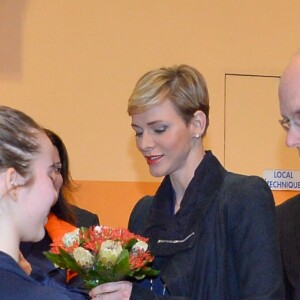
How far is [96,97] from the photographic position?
191 inches

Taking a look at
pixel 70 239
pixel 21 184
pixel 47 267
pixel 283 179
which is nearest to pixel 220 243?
pixel 70 239

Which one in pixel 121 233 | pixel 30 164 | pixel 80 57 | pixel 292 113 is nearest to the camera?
pixel 30 164

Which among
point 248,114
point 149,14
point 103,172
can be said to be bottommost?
point 103,172

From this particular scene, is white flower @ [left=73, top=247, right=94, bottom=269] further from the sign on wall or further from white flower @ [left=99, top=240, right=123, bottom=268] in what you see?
the sign on wall

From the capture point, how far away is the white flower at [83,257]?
2350 mm

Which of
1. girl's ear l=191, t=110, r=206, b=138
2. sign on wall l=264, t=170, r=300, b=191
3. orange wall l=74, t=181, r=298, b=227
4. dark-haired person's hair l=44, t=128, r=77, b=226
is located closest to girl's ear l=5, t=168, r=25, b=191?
girl's ear l=191, t=110, r=206, b=138

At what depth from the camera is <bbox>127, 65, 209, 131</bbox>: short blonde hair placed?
2732mm

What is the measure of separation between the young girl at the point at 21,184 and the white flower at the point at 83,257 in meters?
0.43

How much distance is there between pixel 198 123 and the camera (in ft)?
9.14

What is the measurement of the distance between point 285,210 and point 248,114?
249 centimetres

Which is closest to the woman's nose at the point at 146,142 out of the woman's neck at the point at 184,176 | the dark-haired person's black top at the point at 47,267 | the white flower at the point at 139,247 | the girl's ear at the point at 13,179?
the woman's neck at the point at 184,176

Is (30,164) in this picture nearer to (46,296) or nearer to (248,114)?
(46,296)

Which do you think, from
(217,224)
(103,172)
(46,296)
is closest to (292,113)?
(217,224)

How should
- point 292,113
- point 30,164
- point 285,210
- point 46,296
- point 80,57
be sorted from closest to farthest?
point 46,296 → point 30,164 → point 292,113 → point 285,210 → point 80,57
